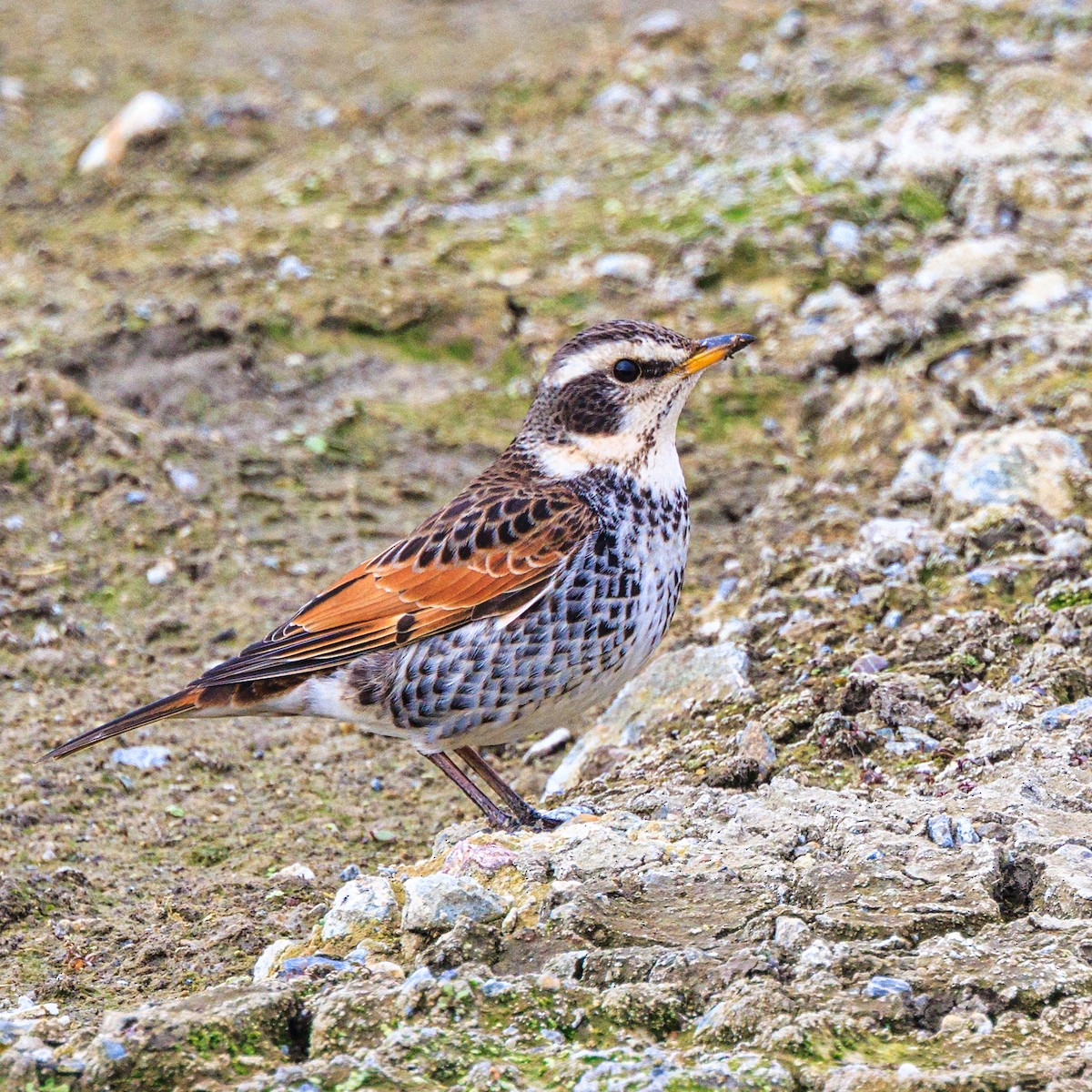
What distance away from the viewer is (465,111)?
1123 centimetres

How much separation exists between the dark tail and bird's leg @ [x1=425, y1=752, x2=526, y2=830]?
863mm

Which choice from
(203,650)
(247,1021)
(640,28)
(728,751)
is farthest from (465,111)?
(247,1021)

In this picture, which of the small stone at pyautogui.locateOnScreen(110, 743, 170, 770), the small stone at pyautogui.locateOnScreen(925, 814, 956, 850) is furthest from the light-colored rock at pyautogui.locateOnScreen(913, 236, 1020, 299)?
the small stone at pyautogui.locateOnScreen(110, 743, 170, 770)

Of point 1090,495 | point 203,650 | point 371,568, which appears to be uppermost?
point 371,568

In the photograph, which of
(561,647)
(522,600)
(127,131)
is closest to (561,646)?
(561,647)

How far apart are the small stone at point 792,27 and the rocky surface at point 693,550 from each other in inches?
4.4

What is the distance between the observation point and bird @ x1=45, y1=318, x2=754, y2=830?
530cm

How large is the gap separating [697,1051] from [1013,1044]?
0.71m

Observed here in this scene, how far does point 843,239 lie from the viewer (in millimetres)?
8828

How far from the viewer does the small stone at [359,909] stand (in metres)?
4.38

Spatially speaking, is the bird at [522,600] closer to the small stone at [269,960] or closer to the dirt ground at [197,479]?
the dirt ground at [197,479]

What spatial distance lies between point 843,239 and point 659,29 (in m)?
3.61

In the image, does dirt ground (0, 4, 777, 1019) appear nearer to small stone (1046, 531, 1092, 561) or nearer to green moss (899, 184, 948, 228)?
small stone (1046, 531, 1092, 561)

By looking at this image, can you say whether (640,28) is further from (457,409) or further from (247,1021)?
(247,1021)
